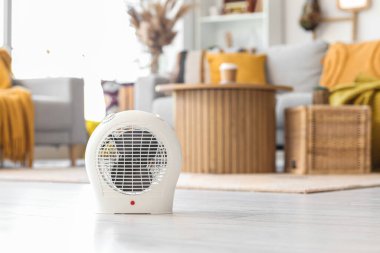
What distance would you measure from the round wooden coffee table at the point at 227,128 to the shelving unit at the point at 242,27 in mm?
2996

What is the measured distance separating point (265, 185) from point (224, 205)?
0.80m

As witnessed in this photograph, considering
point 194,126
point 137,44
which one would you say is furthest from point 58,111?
point 137,44

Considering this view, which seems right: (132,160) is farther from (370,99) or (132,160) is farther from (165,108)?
(165,108)

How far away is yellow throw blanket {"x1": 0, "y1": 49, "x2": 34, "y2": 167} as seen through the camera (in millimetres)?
4305

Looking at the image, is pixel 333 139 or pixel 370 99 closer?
pixel 333 139

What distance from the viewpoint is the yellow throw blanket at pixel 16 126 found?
4.30m

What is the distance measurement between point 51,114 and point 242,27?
9.44 feet

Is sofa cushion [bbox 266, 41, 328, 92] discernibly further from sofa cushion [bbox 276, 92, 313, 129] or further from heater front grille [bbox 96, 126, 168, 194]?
heater front grille [bbox 96, 126, 168, 194]

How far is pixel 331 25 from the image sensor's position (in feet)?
22.0

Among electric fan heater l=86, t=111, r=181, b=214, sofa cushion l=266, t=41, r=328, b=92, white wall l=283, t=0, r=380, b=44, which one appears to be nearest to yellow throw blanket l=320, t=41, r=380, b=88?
sofa cushion l=266, t=41, r=328, b=92

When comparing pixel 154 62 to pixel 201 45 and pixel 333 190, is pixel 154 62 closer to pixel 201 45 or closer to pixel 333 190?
pixel 201 45

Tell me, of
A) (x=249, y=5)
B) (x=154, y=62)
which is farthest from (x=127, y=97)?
(x=249, y=5)

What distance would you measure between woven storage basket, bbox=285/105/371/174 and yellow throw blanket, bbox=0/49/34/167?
1.67m

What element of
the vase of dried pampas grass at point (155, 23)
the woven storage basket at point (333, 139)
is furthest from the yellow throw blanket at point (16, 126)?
the vase of dried pampas grass at point (155, 23)
